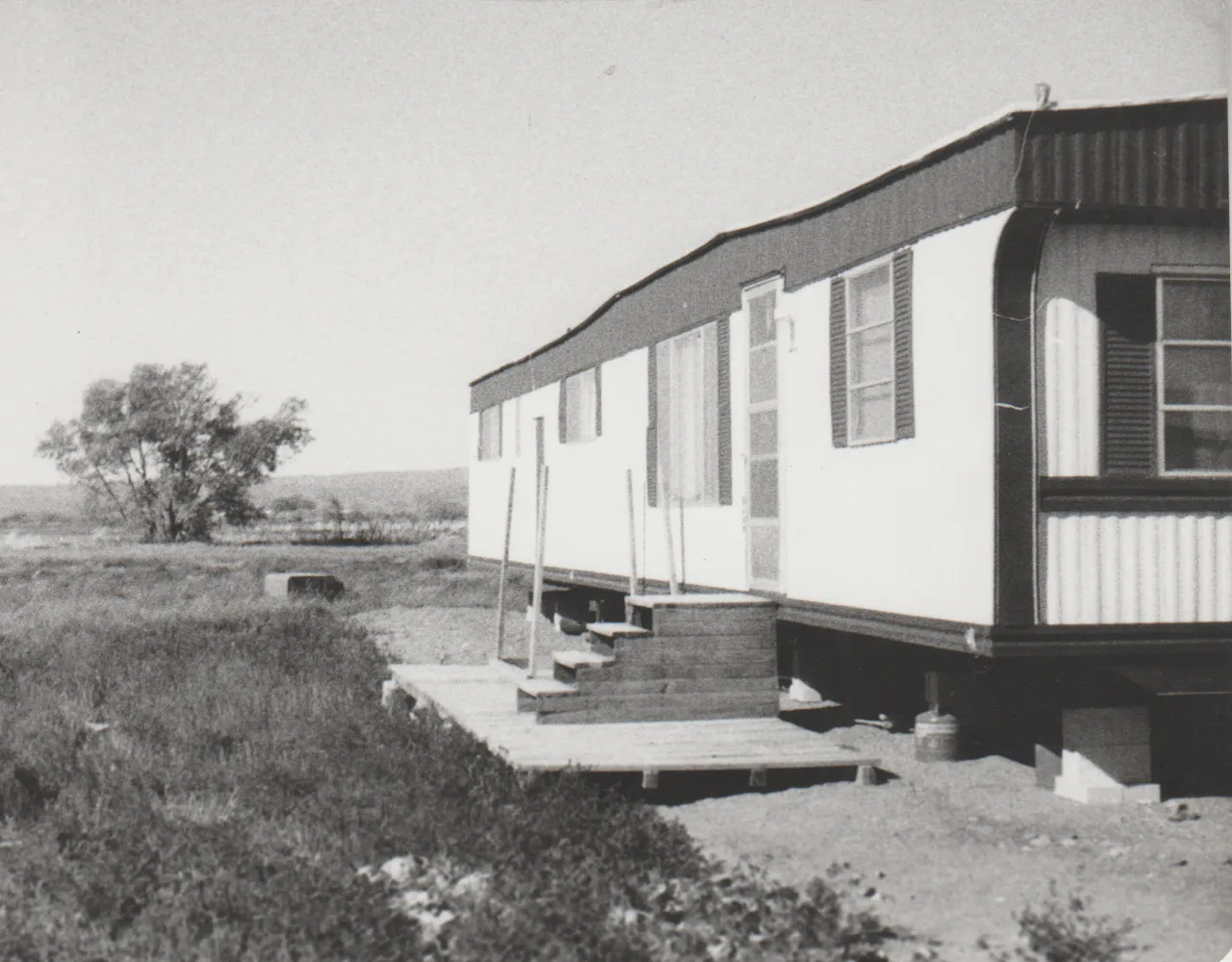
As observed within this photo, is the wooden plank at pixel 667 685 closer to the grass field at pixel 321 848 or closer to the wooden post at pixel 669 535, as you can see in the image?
the grass field at pixel 321 848

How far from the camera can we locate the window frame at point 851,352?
26.4 feet

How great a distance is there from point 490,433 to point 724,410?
30.4 feet

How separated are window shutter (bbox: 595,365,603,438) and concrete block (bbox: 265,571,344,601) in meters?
7.80

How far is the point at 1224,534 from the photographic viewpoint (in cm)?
724

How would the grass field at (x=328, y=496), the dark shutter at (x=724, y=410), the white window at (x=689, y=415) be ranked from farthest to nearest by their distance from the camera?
1. the grass field at (x=328, y=496)
2. the white window at (x=689, y=415)
3. the dark shutter at (x=724, y=410)

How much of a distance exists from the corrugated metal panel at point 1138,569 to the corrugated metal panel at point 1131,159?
5.10 ft

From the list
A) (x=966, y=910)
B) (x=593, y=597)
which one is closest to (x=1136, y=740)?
(x=966, y=910)

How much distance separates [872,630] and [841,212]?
8.22 feet

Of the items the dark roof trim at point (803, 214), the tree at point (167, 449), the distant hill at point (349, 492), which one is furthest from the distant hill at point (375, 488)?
the dark roof trim at point (803, 214)

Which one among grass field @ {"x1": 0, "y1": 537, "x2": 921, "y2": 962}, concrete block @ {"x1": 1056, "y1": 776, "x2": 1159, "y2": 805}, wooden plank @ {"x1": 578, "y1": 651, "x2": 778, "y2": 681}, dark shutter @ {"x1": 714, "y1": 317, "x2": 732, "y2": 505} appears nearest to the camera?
grass field @ {"x1": 0, "y1": 537, "x2": 921, "y2": 962}

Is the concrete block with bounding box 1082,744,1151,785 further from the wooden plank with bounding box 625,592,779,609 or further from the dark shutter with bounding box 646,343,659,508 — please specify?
the dark shutter with bounding box 646,343,659,508

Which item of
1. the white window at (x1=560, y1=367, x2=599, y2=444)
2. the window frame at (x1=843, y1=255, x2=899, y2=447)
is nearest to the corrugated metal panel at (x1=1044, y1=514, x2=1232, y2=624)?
the window frame at (x1=843, y1=255, x2=899, y2=447)

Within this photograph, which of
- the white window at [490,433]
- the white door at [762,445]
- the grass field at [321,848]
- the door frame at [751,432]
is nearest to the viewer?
the grass field at [321,848]

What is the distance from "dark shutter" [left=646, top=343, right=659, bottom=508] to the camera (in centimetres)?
1177
